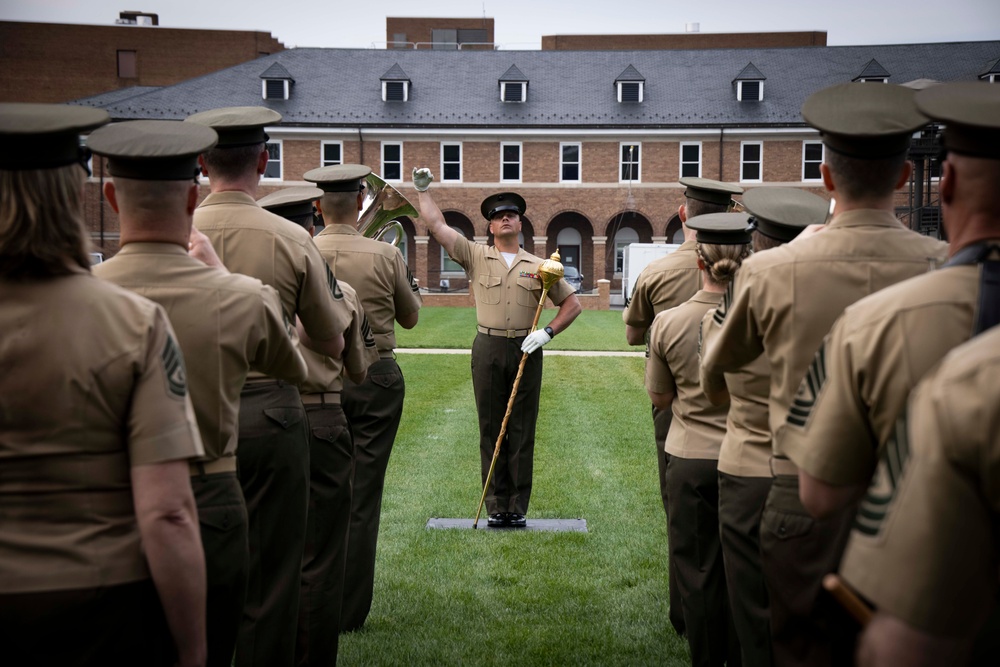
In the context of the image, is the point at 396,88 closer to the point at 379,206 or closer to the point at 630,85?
the point at 630,85

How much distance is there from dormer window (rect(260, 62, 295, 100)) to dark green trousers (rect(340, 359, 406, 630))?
44952mm

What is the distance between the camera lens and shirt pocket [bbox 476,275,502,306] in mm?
8484

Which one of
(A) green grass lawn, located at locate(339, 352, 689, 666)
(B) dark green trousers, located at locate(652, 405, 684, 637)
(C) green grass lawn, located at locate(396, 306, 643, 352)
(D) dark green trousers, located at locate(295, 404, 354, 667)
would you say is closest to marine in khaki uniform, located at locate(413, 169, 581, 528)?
(A) green grass lawn, located at locate(339, 352, 689, 666)

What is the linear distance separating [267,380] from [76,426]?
1864mm

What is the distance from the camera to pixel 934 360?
2201 millimetres

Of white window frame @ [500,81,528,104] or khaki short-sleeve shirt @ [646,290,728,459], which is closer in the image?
khaki short-sleeve shirt @ [646,290,728,459]

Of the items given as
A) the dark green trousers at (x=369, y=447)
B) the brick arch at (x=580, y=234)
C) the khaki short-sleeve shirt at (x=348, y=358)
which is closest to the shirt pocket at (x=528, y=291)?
the dark green trousers at (x=369, y=447)

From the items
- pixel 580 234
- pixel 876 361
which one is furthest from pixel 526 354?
pixel 580 234

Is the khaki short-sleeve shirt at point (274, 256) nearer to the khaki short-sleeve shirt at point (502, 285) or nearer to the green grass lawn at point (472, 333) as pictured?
the khaki short-sleeve shirt at point (502, 285)

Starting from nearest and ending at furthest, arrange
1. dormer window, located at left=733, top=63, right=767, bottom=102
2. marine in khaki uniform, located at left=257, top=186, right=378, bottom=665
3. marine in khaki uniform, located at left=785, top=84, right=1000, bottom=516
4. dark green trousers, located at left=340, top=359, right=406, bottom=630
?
marine in khaki uniform, located at left=785, top=84, right=1000, bottom=516
marine in khaki uniform, located at left=257, top=186, right=378, bottom=665
dark green trousers, located at left=340, top=359, right=406, bottom=630
dormer window, located at left=733, top=63, right=767, bottom=102

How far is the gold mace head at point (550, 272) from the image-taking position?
832 cm

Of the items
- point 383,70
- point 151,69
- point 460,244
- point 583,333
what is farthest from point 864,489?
point 151,69

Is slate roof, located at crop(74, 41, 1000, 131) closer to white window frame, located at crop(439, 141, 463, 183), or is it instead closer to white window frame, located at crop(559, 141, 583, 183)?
white window frame, located at crop(439, 141, 463, 183)

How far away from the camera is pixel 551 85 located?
1959 inches
